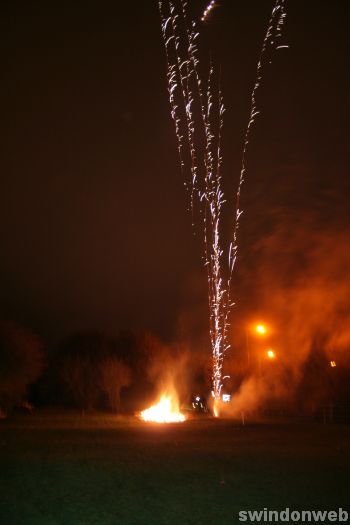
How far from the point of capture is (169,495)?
10.6 m

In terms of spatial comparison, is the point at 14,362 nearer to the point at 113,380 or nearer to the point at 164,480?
the point at 113,380

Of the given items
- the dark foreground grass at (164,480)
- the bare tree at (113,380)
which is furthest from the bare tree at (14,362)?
the dark foreground grass at (164,480)

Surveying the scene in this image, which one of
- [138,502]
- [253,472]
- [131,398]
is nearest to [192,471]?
[253,472]

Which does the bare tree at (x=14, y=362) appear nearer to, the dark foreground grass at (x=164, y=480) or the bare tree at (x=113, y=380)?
the bare tree at (x=113, y=380)

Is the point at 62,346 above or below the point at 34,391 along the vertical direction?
above

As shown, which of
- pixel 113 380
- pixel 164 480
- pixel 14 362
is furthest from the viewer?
pixel 113 380

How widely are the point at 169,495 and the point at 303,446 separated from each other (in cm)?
1002

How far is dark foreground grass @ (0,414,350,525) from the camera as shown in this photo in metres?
9.23

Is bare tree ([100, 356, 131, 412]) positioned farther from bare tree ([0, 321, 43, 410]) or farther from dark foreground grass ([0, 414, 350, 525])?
dark foreground grass ([0, 414, 350, 525])

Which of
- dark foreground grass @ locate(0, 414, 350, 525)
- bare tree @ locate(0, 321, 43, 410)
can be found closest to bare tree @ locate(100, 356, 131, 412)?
bare tree @ locate(0, 321, 43, 410)

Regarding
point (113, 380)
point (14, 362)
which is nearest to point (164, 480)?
point (14, 362)

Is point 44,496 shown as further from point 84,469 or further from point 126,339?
point 126,339

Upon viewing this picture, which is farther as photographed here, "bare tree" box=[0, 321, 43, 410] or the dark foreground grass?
"bare tree" box=[0, 321, 43, 410]

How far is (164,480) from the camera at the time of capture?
1223cm
